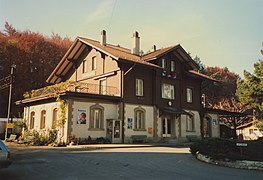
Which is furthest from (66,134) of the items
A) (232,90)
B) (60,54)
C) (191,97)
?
(232,90)

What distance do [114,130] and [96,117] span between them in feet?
5.91

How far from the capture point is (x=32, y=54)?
3438 centimetres

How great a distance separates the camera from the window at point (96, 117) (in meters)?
22.0

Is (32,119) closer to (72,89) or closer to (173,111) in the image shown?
(72,89)

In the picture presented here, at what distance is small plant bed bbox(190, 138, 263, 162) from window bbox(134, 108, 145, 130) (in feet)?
37.0

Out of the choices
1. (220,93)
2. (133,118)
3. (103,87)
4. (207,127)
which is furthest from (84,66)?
(220,93)

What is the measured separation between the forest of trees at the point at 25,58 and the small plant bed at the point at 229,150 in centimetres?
2592

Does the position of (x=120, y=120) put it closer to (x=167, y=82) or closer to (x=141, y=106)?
(x=141, y=106)

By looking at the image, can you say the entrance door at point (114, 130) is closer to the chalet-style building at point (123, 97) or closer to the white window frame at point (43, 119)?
the chalet-style building at point (123, 97)

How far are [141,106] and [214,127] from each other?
12.8m

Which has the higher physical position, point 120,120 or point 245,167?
point 120,120

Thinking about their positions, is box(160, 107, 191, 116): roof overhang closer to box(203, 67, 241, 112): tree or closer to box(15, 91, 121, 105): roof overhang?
box(15, 91, 121, 105): roof overhang

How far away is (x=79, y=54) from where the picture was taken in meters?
28.8

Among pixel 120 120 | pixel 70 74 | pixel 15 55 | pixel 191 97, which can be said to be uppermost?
pixel 15 55
